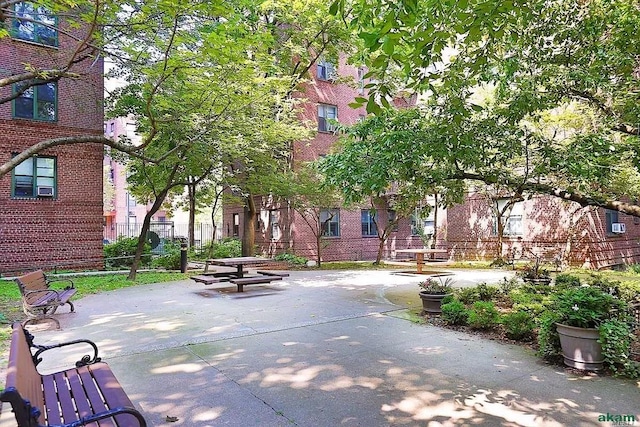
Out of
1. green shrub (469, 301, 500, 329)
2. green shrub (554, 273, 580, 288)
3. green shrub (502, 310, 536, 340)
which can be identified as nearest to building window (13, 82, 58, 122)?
green shrub (469, 301, 500, 329)

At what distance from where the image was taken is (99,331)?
21.7 feet

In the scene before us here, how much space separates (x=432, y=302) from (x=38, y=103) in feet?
50.3

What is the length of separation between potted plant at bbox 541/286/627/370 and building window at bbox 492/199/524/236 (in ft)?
50.2

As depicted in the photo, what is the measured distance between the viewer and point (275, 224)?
22.8 m

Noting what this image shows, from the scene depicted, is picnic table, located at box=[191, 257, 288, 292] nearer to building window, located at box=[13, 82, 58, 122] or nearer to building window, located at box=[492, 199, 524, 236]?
building window, located at box=[13, 82, 58, 122]

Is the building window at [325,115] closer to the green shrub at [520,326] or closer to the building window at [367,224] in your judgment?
the building window at [367,224]

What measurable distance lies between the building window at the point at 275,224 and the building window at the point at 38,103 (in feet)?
36.9

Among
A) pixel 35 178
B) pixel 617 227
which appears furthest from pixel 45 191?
pixel 617 227

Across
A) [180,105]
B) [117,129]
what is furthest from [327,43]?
[117,129]

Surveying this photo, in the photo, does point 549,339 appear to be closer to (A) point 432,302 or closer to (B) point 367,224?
(A) point 432,302

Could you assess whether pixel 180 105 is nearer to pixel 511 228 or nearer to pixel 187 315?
pixel 187 315

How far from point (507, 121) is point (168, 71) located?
20.1 feet

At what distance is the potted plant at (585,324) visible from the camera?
475cm

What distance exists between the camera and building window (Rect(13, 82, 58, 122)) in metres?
14.4
